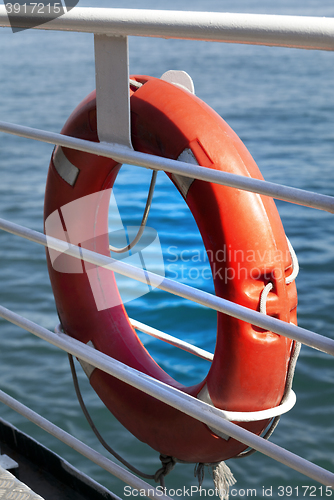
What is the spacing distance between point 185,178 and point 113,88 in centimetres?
23

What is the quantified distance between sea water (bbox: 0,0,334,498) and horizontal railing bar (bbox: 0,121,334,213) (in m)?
1.52

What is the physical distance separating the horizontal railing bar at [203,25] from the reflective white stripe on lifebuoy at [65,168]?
402 mm

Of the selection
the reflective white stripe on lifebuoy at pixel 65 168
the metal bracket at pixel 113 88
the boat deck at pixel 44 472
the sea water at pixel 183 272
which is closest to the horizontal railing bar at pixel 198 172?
the metal bracket at pixel 113 88

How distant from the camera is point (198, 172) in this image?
74 cm

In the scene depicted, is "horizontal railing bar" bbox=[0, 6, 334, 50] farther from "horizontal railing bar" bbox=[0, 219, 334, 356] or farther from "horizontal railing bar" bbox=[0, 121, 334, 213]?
"horizontal railing bar" bbox=[0, 219, 334, 356]

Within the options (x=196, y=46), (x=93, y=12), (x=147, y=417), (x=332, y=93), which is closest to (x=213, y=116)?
(x=93, y=12)

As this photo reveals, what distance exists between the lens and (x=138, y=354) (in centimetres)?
132

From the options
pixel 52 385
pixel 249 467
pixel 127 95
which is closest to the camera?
pixel 127 95

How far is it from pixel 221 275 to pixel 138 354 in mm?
402

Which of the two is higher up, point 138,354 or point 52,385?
point 138,354

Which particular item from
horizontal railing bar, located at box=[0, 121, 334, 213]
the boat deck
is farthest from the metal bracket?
the boat deck

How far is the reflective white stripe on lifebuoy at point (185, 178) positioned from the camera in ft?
3.28

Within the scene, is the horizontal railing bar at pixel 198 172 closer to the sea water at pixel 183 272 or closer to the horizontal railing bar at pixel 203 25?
the horizontal railing bar at pixel 203 25

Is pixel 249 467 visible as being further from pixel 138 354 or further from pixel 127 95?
pixel 127 95
